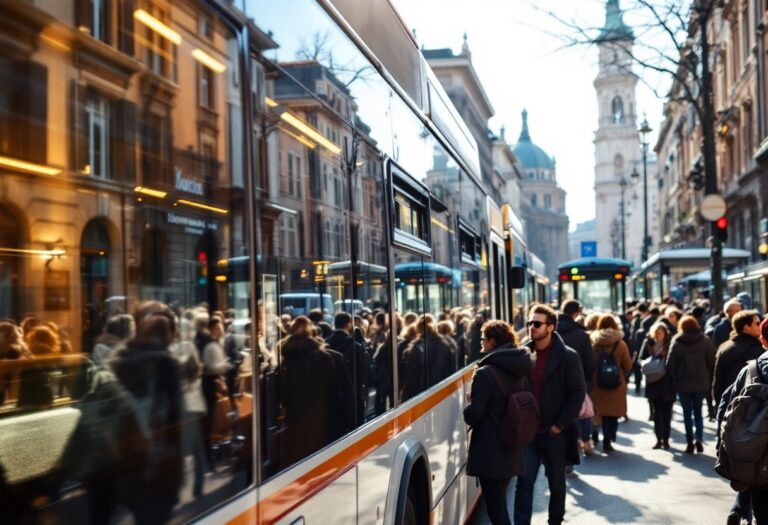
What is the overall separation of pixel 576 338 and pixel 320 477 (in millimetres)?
8095

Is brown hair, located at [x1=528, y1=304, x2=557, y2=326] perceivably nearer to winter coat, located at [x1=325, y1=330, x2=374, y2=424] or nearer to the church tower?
winter coat, located at [x1=325, y1=330, x2=374, y2=424]

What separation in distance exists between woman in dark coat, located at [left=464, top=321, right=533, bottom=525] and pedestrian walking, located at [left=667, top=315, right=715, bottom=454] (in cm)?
585

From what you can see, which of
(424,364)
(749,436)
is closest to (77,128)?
(424,364)

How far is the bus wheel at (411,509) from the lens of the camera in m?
4.93

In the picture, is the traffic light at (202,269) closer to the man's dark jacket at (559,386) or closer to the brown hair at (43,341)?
the brown hair at (43,341)

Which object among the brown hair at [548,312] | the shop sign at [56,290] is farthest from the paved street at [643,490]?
the shop sign at [56,290]

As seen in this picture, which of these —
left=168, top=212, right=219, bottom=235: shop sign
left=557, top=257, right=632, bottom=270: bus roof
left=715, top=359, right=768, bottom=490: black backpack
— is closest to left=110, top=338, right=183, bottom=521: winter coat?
left=168, top=212, right=219, bottom=235: shop sign

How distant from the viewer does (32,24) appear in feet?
6.07

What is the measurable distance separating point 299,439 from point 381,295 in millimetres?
1466

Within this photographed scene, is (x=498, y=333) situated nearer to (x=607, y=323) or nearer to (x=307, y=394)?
(x=307, y=394)

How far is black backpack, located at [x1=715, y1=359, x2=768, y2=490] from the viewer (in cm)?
585

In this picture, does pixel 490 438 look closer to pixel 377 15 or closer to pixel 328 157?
pixel 377 15

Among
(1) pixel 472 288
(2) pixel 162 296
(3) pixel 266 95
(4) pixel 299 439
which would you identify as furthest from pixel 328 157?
(1) pixel 472 288

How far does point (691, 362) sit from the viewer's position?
1223 cm
